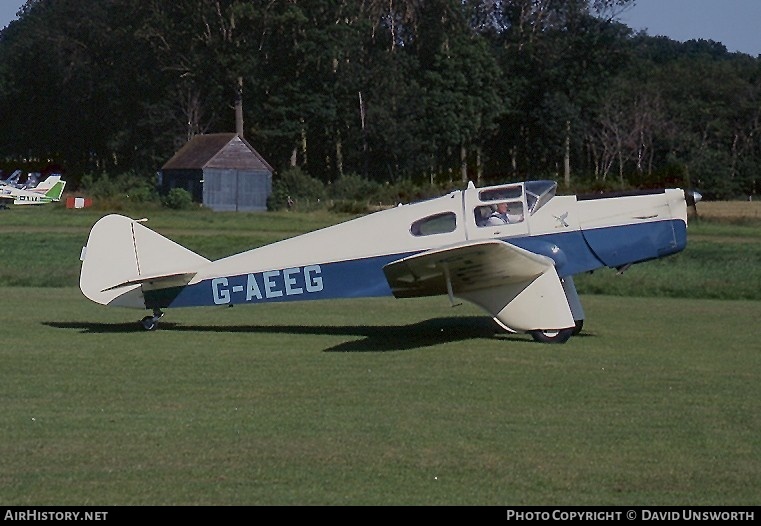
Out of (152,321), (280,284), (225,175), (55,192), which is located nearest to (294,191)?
(225,175)

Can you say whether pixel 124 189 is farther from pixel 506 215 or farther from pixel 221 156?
pixel 506 215

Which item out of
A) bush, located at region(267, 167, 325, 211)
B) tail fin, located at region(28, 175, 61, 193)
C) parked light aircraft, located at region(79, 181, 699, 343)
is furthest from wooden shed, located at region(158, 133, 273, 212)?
parked light aircraft, located at region(79, 181, 699, 343)

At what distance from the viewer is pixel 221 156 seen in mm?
61375

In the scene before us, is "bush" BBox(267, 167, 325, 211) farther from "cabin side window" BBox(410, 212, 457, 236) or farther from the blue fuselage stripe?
"cabin side window" BBox(410, 212, 457, 236)

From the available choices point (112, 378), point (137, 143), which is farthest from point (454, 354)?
point (137, 143)

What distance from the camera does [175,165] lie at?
206 feet

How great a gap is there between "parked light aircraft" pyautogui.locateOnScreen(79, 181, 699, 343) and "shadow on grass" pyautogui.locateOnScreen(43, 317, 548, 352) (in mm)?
446

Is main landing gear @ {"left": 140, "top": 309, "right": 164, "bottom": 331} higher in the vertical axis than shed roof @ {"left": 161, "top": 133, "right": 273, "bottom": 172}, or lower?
lower

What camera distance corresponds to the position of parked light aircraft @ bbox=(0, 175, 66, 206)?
6004 cm

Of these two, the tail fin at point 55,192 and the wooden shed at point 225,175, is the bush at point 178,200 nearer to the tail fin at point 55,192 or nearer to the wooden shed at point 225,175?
the wooden shed at point 225,175

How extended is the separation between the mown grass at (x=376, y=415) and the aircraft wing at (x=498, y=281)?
389mm

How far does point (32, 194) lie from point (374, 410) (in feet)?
182
